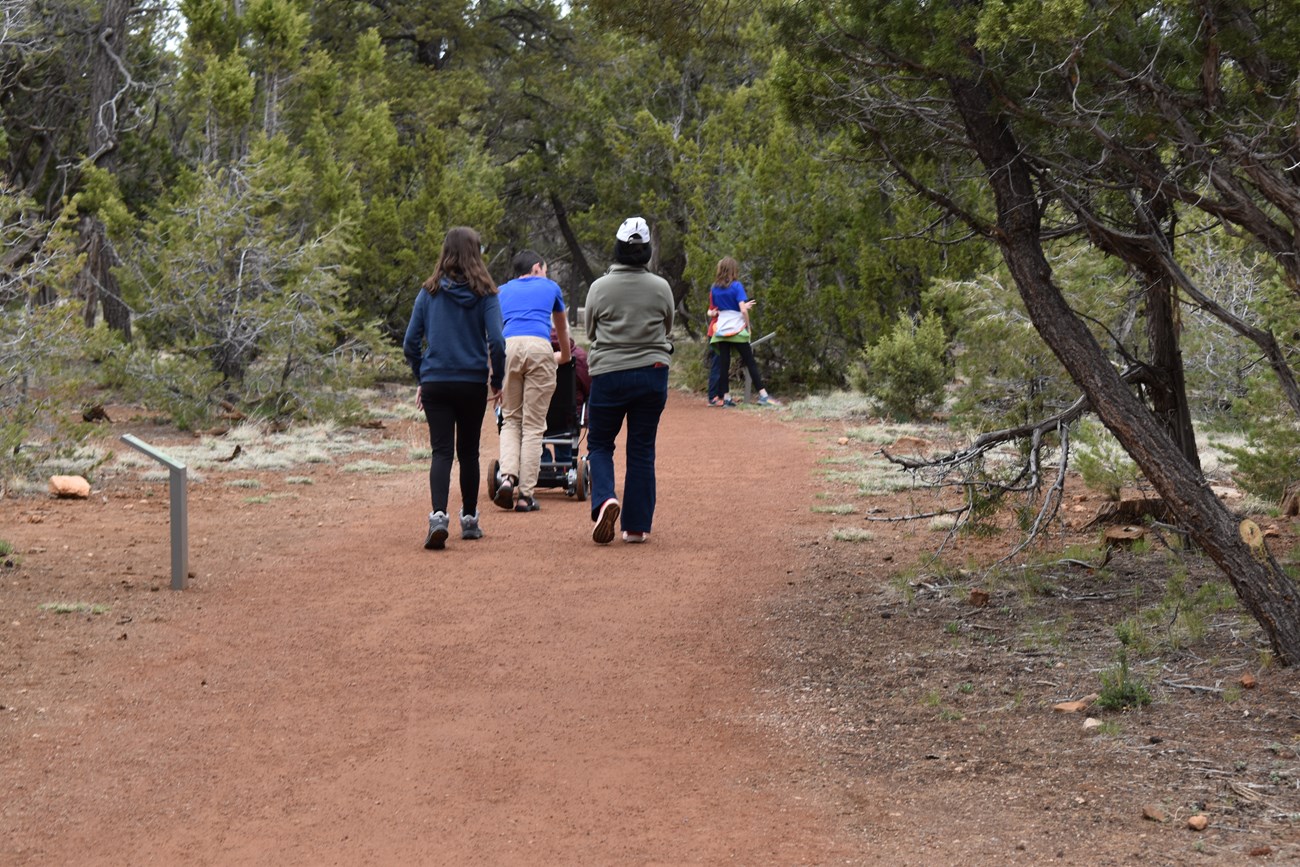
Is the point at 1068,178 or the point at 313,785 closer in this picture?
the point at 313,785

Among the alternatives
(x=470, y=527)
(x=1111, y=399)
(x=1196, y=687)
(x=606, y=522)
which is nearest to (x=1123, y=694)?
(x=1196, y=687)

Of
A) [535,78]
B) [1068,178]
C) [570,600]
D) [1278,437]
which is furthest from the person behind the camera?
[535,78]

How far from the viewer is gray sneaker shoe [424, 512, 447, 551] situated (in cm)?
912

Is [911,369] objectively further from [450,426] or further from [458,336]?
[458,336]

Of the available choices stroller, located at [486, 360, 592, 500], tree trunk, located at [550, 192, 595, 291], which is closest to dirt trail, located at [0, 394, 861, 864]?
stroller, located at [486, 360, 592, 500]

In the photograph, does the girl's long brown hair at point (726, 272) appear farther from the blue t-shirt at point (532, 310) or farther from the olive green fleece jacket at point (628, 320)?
the olive green fleece jacket at point (628, 320)

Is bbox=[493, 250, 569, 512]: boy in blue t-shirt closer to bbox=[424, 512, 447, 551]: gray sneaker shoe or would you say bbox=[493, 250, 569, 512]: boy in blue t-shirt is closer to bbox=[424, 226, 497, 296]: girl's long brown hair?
bbox=[424, 226, 497, 296]: girl's long brown hair

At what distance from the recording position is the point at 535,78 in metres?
31.1

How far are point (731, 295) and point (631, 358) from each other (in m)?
10.5

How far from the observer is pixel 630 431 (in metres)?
9.20

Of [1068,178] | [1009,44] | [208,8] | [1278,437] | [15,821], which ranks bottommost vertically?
[15,821]

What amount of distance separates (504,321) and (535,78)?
21590 millimetres

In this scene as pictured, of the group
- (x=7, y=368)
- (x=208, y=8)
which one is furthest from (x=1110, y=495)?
(x=208, y=8)

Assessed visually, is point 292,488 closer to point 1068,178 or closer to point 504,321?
point 504,321
